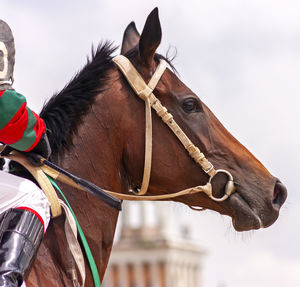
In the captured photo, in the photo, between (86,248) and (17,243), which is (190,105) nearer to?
(86,248)

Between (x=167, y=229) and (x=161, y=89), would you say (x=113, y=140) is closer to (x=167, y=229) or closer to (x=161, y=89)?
(x=161, y=89)

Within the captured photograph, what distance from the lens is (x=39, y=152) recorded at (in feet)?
15.7

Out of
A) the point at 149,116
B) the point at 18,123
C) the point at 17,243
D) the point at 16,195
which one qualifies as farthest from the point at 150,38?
the point at 17,243

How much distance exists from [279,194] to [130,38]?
133 cm

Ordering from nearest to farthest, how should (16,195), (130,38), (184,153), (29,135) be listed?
1. (16,195)
2. (29,135)
3. (184,153)
4. (130,38)

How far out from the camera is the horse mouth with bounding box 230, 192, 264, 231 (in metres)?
5.21

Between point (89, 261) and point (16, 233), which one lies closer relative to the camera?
point (16, 233)

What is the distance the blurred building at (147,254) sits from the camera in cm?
9550

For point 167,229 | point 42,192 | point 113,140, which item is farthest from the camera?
point 167,229

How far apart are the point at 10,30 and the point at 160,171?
1.19 metres

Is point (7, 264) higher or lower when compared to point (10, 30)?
lower

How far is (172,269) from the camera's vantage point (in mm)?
97688

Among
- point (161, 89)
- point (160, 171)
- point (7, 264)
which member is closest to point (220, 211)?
point (160, 171)

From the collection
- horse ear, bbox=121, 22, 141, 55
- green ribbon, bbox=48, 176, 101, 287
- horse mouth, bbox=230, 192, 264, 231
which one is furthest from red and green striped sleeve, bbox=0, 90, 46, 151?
horse mouth, bbox=230, 192, 264, 231
